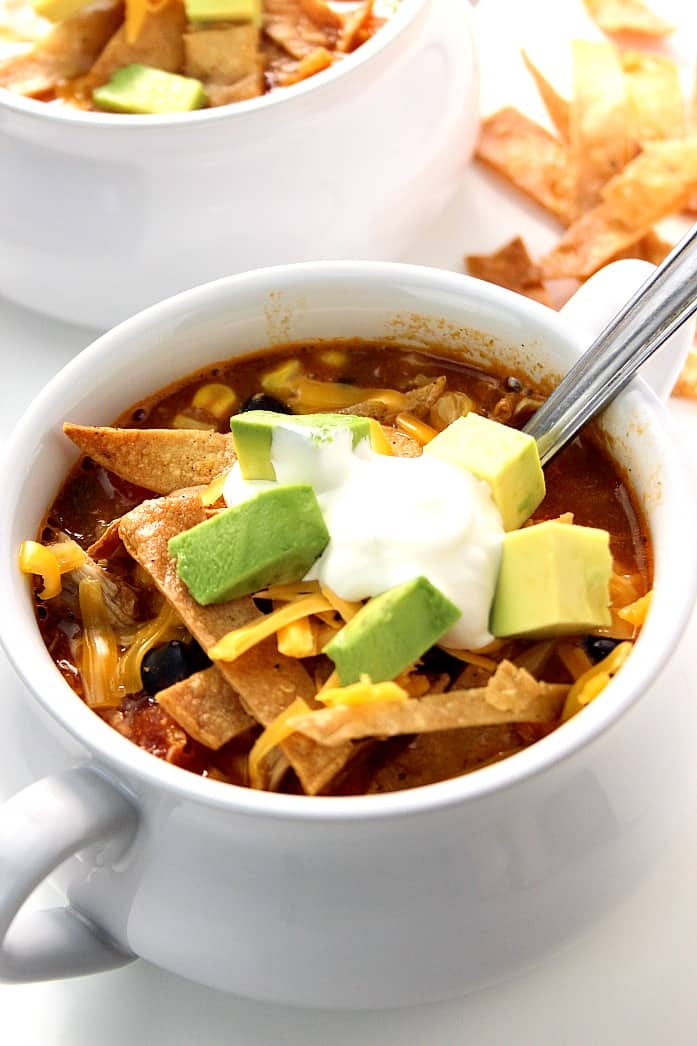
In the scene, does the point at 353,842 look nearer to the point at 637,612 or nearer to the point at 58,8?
the point at 637,612

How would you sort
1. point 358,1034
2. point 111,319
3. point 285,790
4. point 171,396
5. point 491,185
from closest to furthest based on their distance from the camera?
point 285,790 < point 358,1034 < point 171,396 < point 111,319 < point 491,185

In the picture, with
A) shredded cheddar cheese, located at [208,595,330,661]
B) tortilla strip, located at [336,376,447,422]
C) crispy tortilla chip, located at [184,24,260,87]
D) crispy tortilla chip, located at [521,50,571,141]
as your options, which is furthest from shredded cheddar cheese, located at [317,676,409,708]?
crispy tortilla chip, located at [521,50,571,141]

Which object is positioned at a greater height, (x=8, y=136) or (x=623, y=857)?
(x=623, y=857)

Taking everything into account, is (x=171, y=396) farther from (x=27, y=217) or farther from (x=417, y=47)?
(x=417, y=47)

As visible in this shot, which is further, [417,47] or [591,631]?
[417,47]

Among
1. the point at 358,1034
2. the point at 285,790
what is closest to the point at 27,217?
the point at 285,790

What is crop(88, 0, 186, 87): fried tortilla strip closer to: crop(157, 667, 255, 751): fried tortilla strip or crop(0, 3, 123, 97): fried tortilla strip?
crop(0, 3, 123, 97): fried tortilla strip

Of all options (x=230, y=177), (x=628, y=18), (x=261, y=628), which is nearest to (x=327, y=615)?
(x=261, y=628)
